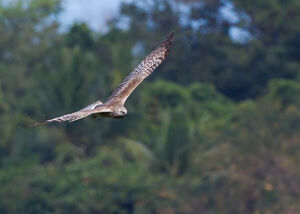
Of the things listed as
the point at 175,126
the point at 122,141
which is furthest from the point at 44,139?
the point at 175,126

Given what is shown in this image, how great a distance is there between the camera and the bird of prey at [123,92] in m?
12.0

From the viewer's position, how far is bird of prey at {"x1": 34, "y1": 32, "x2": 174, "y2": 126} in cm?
1198

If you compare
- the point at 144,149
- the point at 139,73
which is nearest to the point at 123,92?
the point at 139,73

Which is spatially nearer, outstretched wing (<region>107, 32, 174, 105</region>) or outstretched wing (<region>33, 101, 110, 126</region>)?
outstretched wing (<region>33, 101, 110, 126</region>)

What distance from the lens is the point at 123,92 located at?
13.4 metres

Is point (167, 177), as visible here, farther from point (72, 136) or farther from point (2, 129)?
point (2, 129)

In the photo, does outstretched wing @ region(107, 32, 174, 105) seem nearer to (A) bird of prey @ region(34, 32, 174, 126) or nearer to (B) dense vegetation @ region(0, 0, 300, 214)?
(A) bird of prey @ region(34, 32, 174, 126)

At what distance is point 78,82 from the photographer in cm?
3020

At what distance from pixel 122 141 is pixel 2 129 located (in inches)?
198

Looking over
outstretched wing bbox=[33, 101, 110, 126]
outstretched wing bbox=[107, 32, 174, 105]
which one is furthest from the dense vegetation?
outstretched wing bbox=[33, 101, 110, 126]

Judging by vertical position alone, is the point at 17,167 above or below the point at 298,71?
below

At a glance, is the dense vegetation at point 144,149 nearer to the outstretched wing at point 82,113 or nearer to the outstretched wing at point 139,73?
the outstretched wing at point 139,73

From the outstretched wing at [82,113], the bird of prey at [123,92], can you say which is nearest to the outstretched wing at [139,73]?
the bird of prey at [123,92]

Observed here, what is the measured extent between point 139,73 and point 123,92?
598mm
